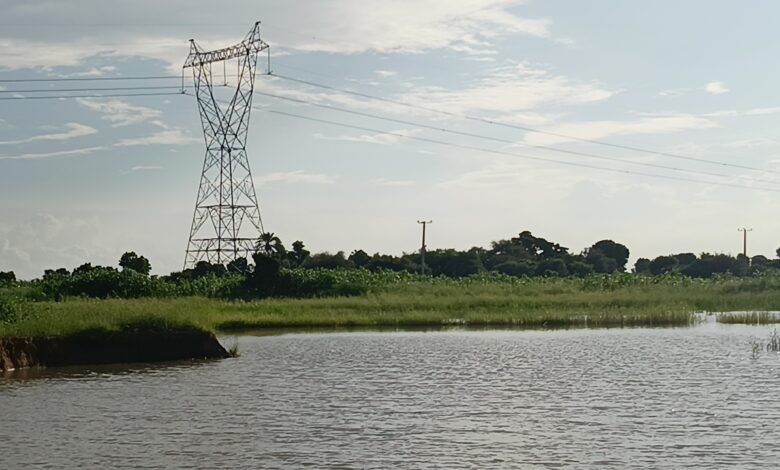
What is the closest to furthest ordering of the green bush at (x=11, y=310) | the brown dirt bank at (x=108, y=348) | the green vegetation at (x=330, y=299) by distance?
the brown dirt bank at (x=108, y=348)
the green bush at (x=11, y=310)
the green vegetation at (x=330, y=299)

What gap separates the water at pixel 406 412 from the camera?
63.4 feet

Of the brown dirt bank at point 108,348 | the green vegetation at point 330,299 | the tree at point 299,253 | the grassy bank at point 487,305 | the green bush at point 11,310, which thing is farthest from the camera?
the tree at point 299,253

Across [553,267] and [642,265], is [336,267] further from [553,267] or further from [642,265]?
[642,265]

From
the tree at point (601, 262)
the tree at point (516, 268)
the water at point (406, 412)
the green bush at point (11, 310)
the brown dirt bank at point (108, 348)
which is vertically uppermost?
the tree at point (601, 262)

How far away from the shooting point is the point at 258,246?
79125 mm

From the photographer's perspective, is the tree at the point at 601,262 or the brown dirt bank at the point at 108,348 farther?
the tree at the point at 601,262

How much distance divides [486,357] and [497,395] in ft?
34.1

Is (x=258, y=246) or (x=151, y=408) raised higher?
(x=258, y=246)

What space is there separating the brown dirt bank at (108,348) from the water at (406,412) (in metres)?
1.15

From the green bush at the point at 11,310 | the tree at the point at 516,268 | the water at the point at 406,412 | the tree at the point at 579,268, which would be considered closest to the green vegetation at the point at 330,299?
the green bush at the point at 11,310

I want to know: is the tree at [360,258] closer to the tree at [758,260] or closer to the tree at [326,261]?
the tree at [326,261]

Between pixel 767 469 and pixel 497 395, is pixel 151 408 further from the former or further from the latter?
pixel 767 469

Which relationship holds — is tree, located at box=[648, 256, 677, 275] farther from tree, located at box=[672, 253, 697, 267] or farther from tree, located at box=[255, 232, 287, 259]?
tree, located at box=[255, 232, 287, 259]

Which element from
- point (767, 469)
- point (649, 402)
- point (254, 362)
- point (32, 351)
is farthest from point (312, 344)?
point (767, 469)
